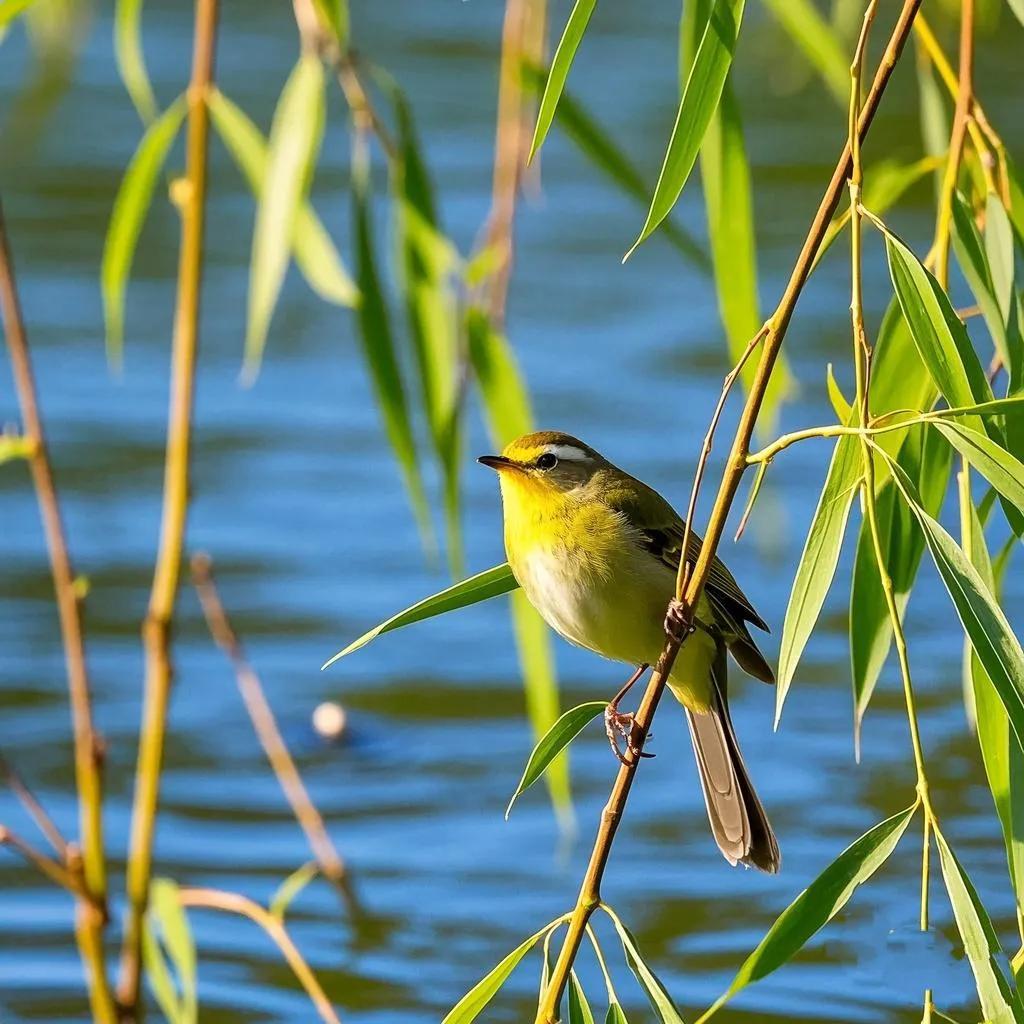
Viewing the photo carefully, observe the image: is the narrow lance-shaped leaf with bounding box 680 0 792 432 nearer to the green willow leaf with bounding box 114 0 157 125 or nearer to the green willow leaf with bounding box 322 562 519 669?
the green willow leaf with bounding box 322 562 519 669

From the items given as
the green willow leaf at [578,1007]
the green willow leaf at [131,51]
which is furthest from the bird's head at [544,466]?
the green willow leaf at [578,1007]

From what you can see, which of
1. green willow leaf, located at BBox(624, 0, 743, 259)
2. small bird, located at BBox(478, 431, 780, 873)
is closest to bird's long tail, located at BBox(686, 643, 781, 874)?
small bird, located at BBox(478, 431, 780, 873)

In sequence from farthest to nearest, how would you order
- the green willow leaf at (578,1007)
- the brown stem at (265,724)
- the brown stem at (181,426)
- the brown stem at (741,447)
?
the brown stem at (265,724), the brown stem at (181,426), the green willow leaf at (578,1007), the brown stem at (741,447)

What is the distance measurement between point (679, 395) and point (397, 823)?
138 inches

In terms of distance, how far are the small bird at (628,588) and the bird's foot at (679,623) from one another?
22.2 inches

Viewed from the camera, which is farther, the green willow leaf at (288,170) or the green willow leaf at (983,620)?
the green willow leaf at (288,170)

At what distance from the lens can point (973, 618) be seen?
2240 mm

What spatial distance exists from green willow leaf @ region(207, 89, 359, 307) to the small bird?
42cm

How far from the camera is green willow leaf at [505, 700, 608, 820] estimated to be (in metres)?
2.54

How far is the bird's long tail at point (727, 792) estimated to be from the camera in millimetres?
3273

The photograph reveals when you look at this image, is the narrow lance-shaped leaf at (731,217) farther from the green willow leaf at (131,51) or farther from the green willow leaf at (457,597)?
the green willow leaf at (131,51)

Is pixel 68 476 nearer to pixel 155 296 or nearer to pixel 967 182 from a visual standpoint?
pixel 155 296

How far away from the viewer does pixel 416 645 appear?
7496 mm

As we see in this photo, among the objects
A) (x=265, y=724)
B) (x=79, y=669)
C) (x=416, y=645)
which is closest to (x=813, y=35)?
(x=79, y=669)
